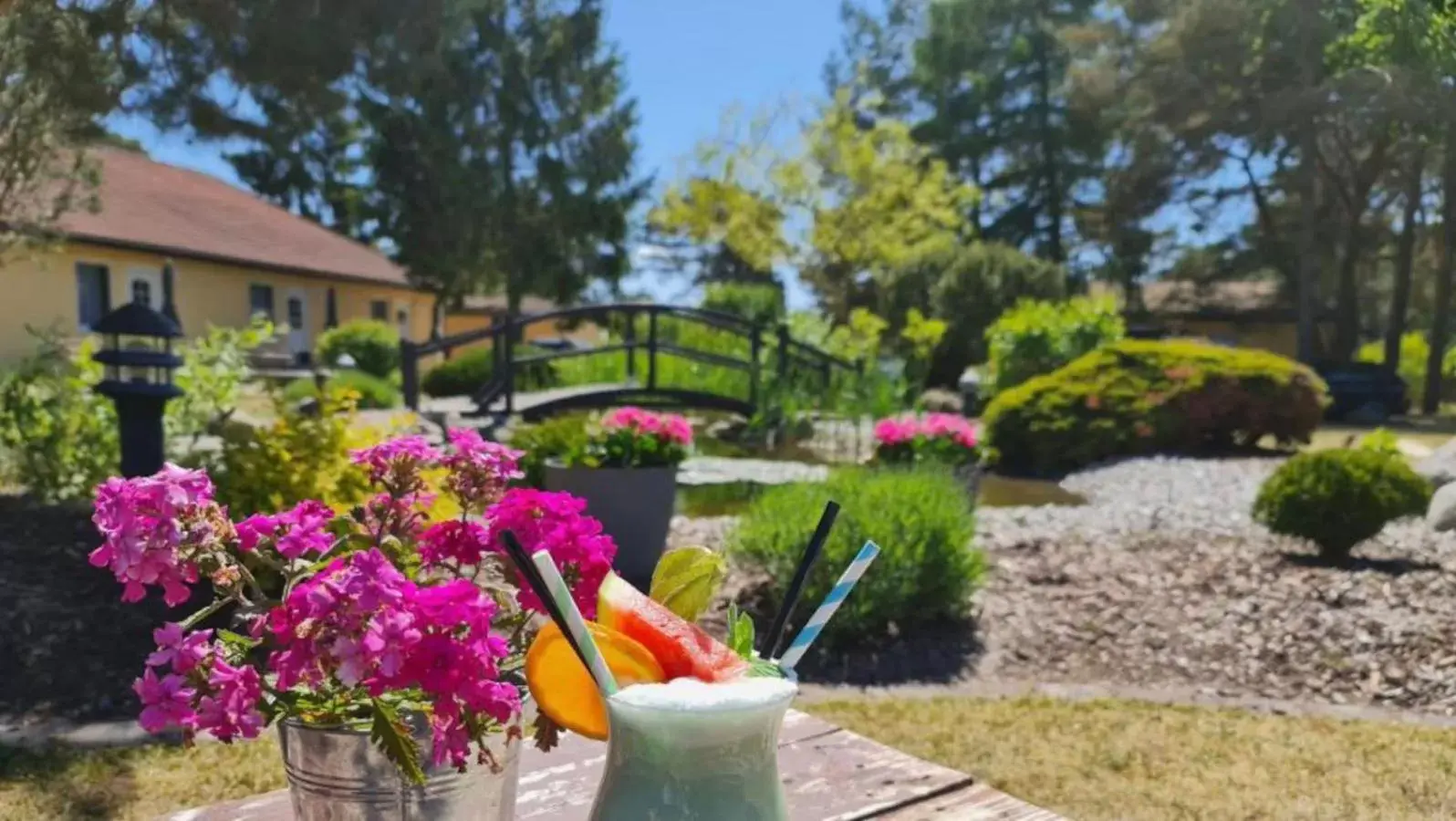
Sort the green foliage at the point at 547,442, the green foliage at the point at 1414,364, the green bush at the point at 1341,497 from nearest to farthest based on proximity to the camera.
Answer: the green bush at the point at 1341,497 < the green foliage at the point at 547,442 < the green foliage at the point at 1414,364

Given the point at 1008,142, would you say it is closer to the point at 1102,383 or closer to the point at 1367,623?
the point at 1102,383

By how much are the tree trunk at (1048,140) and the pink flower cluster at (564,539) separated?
3195 cm

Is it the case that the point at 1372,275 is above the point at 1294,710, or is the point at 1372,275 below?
above

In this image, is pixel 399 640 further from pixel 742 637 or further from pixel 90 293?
pixel 90 293

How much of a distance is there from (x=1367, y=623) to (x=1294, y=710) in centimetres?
98

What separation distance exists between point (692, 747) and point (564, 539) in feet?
0.85

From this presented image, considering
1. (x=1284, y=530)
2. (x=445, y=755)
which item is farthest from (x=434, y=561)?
(x=1284, y=530)

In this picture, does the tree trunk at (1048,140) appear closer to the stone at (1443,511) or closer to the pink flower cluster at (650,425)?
the stone at (1443,511)

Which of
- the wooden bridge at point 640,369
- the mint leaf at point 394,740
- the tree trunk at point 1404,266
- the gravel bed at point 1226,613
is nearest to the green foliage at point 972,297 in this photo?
the wooden bridge at point 640,369

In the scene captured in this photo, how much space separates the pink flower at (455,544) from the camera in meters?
1.14

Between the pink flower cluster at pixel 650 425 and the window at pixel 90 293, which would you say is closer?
the pink flower cluster at pixel 650 425

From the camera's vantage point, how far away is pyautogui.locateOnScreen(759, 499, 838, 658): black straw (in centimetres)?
99

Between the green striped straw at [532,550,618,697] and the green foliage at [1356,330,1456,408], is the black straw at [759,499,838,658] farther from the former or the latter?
the green foliage at [1356,330,1456,408]

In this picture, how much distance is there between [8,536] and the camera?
4.84m
